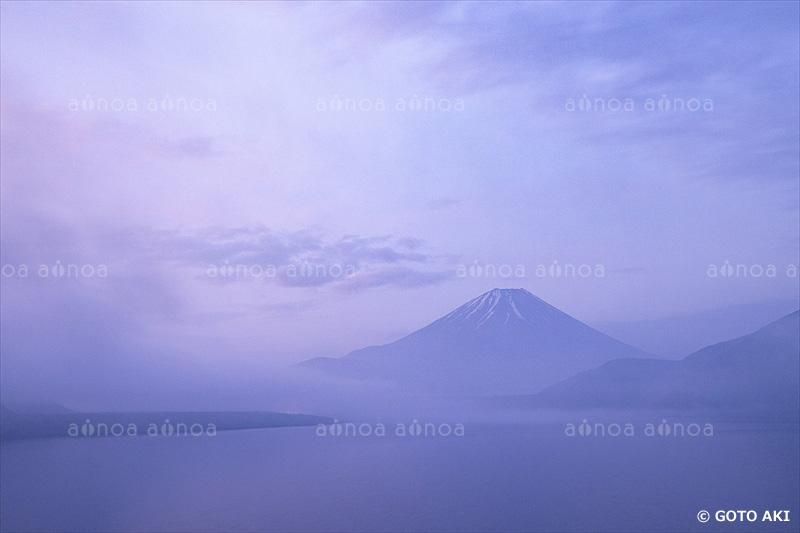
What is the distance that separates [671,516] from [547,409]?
185 ft

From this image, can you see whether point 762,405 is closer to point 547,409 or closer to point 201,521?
point 547,409

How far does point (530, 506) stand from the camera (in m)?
12.2

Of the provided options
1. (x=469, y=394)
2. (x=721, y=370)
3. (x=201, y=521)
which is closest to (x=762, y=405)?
(x=721, y=370)

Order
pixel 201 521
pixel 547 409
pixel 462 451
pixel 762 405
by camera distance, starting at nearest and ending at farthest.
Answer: pixel 201 521, pixel 462 451, pixel 762 405, pixel 547 409

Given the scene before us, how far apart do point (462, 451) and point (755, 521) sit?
11.5 m

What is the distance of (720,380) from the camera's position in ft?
210

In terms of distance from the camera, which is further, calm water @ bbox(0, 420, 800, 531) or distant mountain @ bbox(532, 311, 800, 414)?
distant mountain @ bbox(532, 311, 800, 414)

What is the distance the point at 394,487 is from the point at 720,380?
59.2 m

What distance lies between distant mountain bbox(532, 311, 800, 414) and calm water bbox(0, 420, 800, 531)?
39.7 m

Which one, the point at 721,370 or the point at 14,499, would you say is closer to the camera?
the point at 14,499

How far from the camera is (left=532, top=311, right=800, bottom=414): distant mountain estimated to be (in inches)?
2379

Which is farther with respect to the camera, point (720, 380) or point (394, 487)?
point (720, 380)

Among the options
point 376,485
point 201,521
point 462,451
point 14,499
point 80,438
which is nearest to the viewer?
point 201,521

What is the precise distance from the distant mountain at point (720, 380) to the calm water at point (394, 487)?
130 ft
